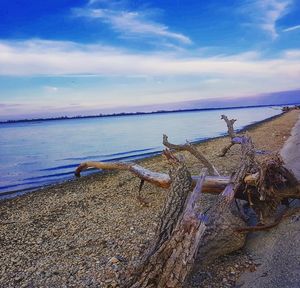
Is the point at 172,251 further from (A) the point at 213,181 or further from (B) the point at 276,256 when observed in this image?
(A) the point at 213,181

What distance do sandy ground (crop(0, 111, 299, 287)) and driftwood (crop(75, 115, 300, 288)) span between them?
0.49 metres

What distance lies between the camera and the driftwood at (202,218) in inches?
175

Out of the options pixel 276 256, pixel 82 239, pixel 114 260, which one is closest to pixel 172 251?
pixel 114 260

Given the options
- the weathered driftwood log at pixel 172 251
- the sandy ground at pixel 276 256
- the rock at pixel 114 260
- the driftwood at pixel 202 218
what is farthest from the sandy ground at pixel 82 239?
the weathered driftwood log at pixel 172 251

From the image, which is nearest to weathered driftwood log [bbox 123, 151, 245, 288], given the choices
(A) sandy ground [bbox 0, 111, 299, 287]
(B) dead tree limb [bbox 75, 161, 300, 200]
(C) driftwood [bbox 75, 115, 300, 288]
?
(C) driftwood [bbox 75, 115, 300, 288]

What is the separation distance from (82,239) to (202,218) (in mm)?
3558

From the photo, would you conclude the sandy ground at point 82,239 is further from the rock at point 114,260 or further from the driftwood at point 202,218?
the driftwood at point 202,218

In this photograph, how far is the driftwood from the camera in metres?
4.43

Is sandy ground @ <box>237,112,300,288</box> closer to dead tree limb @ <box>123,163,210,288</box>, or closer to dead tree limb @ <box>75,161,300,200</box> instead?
dead tree limb @ <box>75,161,300,200</box>

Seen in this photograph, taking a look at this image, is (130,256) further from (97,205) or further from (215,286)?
(97,205)

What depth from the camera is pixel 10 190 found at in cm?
1545

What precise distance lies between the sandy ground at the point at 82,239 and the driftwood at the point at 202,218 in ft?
1.62

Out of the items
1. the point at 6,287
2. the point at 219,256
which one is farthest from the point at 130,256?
the point at 6,287

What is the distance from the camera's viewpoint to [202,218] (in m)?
4.74
